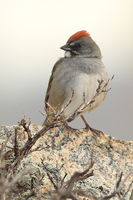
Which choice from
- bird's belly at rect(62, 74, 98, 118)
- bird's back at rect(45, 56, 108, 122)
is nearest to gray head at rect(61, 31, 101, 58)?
bird's back at rect(45, 56, 108, 122)

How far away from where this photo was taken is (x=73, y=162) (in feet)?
14.3

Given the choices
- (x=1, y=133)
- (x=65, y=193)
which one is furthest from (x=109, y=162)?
(x=65, y=193)

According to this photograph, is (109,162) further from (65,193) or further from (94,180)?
(65,193)

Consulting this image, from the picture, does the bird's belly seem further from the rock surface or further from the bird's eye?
the rock surface

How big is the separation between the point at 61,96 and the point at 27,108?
946 centimetres

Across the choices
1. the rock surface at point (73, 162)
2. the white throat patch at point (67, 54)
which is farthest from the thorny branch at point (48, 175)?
the white throat patch at point (67, 54)

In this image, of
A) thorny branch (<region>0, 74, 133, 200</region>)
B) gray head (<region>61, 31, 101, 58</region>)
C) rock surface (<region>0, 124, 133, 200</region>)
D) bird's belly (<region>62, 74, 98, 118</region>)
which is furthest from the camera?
gray head (<region>61, 31, 101, 58</region>)

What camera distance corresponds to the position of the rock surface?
150 inches

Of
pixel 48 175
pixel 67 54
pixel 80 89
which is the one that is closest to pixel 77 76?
pixel 80 89

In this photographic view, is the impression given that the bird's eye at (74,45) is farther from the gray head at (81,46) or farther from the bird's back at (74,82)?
the bird's back at (74,82)

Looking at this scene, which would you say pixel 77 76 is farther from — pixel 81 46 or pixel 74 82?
pixel 81 46

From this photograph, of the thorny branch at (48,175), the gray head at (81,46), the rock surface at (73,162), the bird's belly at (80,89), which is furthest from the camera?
the gray head at (81,46)

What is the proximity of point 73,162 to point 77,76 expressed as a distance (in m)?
2.52

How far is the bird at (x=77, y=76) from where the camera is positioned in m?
6.59
